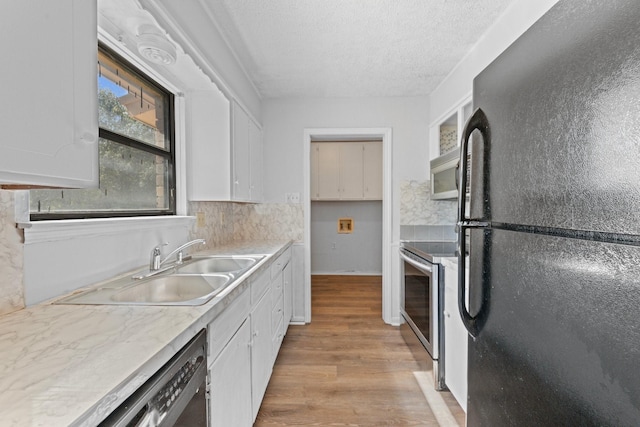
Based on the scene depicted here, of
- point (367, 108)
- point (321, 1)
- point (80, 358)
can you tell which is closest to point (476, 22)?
point (321, 1)

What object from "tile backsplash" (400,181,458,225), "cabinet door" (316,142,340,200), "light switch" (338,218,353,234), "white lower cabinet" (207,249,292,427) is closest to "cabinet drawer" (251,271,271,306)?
"white lower cabinet" (207,249,292,427)

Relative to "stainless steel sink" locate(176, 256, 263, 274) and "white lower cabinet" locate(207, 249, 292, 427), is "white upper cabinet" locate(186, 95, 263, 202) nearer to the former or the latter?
"stainless steel sink" locate(176, 256, 263, 274)

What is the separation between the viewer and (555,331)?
0.68 meters

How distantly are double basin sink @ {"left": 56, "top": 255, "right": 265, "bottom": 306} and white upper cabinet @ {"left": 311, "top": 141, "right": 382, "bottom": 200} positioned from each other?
3096mm

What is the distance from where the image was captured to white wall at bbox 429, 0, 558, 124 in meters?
1.67

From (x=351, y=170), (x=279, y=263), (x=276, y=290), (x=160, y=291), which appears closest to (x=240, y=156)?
(x=279, y=263)

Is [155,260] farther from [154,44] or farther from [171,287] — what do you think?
[154,44]

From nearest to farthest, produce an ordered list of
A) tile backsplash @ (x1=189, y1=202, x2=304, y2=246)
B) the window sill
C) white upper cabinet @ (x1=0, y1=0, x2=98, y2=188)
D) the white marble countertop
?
the white marble countertop → white upper cabinet @ (x1=0, y1=0, x2=98, y2=188) → the window sill → tile backsplash @ (x1=189, y1=202, x2=304, y2=246)

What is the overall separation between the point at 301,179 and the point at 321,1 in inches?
70.0

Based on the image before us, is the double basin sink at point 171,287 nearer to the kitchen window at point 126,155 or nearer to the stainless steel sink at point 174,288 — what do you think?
the stainless steel sink at point 174,288

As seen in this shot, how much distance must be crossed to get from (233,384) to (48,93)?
1.15 m

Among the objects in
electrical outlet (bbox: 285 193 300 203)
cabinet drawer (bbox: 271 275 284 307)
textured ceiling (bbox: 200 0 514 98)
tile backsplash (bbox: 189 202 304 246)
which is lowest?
cabinet drawer (bbox: 271 275 284 307)

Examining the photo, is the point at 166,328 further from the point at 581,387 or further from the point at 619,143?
the point at 619,143

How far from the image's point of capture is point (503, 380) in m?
0.89
